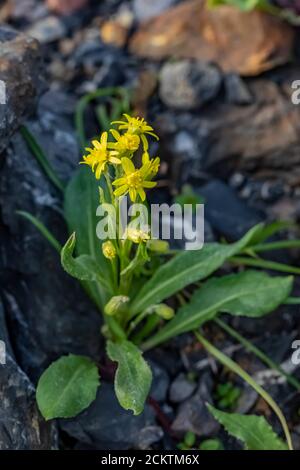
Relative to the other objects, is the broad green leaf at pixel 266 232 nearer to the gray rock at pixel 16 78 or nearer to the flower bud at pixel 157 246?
the flower bud at pixel 157 246

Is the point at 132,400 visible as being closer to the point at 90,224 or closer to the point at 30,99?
the point at 90,224

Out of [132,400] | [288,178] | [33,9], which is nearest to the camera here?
[132,400]

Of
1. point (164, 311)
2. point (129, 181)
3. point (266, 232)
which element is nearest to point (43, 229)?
point (164, 311)

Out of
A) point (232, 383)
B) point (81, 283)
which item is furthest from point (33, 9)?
point (232, 383)

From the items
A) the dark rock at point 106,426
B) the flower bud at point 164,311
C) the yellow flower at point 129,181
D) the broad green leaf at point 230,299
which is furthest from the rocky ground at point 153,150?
the yellow flower at point 129,181

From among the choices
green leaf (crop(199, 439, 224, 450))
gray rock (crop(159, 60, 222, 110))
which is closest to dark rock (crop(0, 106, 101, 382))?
green leaf (crop(199, 439, 224, 450))

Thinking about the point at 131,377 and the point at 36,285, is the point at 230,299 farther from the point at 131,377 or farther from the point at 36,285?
the point at 36,285

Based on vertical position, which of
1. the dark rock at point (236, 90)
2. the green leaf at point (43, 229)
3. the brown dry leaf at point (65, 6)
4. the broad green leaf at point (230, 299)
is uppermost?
the brown dry leaf at point (65, 6)
